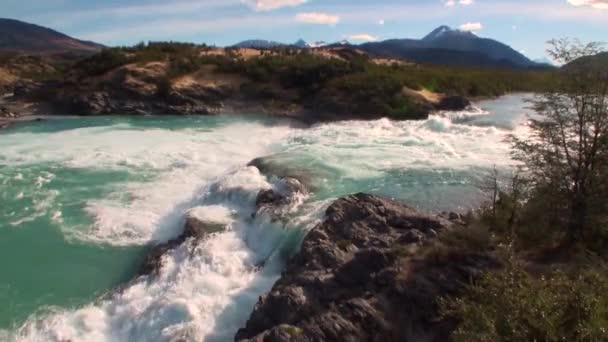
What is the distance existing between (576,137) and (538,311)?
5521 millimetres

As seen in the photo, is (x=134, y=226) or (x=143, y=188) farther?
(x=143, y=188)

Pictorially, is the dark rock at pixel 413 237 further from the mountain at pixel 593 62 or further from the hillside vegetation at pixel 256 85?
the hillside vegetation at pixel 256 85

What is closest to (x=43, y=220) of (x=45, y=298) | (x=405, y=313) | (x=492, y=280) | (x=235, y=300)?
(x=45, y=298)

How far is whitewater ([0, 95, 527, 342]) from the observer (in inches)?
432

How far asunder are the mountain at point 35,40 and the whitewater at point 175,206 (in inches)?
4804

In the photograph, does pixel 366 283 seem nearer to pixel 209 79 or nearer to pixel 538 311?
pixel 538 311

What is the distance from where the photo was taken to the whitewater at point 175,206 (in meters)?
11.0

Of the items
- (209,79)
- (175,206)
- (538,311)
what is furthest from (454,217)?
(209,79)

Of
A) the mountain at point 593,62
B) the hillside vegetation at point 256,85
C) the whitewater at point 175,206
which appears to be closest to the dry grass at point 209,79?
the hillside vegetation at point 256,85

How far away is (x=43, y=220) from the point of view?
15461mm

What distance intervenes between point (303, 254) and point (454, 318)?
151 inches

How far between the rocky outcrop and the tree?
7.55ft

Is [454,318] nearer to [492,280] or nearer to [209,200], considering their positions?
[492,280]

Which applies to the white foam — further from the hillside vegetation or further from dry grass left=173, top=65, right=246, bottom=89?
dry grass left=173, top=65, right=246, bottom=89
